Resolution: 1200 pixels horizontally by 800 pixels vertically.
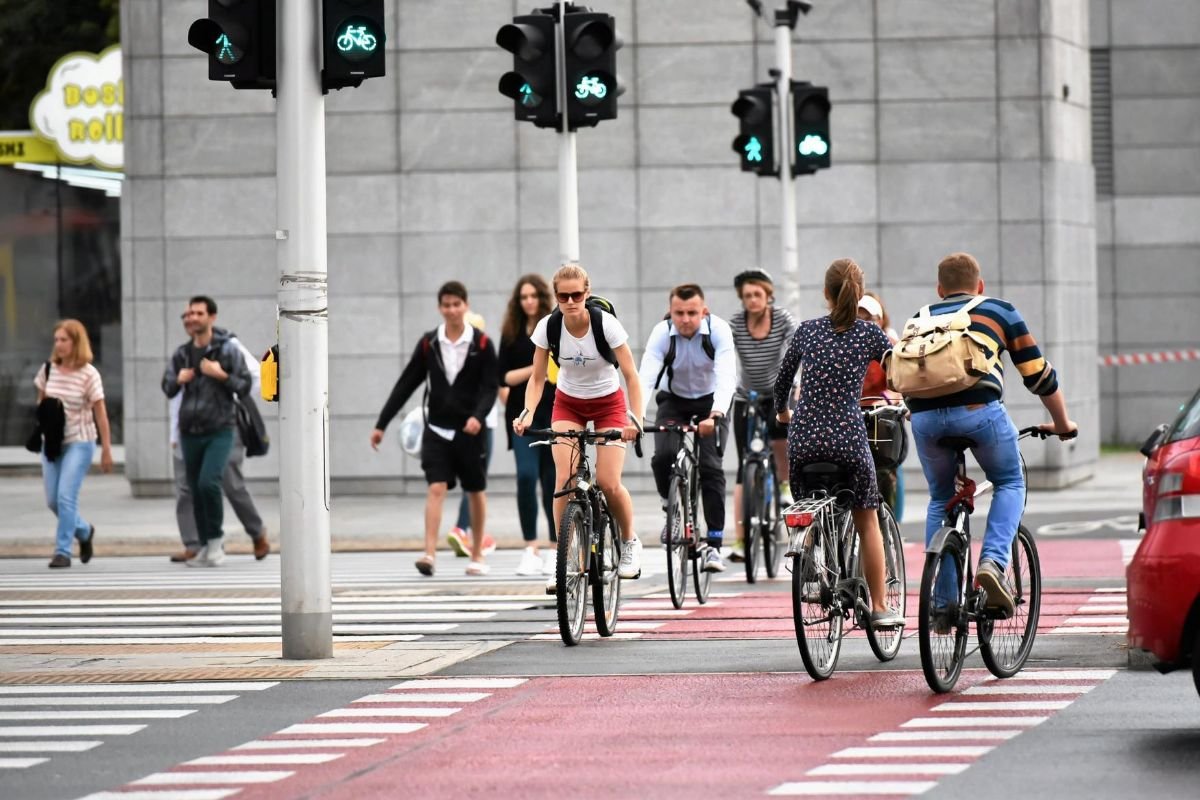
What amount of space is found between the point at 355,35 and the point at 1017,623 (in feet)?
12.7

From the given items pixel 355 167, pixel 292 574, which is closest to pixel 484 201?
pixel 355 167

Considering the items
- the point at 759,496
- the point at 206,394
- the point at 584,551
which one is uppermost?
the point at 206,394

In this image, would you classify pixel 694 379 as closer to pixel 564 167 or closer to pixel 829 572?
pixel 564 167

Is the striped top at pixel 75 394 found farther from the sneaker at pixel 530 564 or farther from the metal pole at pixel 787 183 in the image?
the metal pole at pixel 787 183

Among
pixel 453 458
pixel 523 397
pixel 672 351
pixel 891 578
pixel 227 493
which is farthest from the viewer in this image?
pixel 227 493

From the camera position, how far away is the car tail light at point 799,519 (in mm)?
9234

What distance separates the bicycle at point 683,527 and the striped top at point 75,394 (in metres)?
5.75

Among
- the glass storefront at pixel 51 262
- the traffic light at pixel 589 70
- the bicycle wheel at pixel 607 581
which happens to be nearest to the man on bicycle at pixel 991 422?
the bicycle wheel at pixel 607 581

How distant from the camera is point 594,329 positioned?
1166cm

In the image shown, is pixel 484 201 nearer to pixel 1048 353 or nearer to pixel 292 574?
pixel 1048 353

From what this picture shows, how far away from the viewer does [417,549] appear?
18125mm

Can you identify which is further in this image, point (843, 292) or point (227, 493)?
point (227, 493)

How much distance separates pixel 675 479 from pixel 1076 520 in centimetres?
758

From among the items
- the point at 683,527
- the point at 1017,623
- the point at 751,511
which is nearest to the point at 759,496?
the point at 751,511
